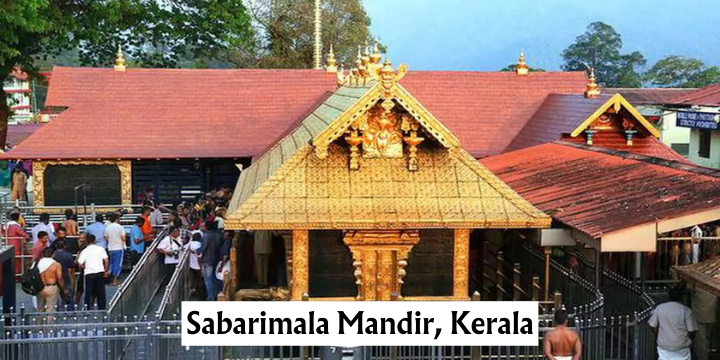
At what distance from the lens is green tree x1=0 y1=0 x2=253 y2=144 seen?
29.9 m

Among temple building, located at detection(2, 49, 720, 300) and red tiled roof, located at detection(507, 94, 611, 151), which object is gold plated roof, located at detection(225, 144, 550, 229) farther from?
red tiled roof, located at detection(507, 94, 611, 151)

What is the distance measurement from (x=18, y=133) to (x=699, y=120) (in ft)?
95.9

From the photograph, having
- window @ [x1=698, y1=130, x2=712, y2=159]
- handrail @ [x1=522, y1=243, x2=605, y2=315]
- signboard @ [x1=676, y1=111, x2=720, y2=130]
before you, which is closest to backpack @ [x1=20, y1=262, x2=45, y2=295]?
handrail @ [x1=522, y1=243, x2=605, y2=315]

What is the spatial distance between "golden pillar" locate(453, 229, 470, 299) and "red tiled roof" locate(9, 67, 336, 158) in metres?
11.6

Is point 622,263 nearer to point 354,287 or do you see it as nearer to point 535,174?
point 535,174

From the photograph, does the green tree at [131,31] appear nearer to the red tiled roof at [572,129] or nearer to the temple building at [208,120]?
the temple building at [208,120]

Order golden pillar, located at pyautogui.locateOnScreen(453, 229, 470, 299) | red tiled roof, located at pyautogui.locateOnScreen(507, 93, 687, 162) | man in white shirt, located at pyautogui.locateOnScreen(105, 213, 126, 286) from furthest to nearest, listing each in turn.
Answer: red tiled roof, located at pyautogui.locateOnScreen(507, 93, 687, 162), man in white shirt, located at pyautogui.locateOnScreen(105, 213, 126, 286), golden pillar, located at pyautogui.locateOnScreen(453, 229, 470, 299)

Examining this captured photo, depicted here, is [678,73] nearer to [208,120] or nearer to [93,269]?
[208,120]

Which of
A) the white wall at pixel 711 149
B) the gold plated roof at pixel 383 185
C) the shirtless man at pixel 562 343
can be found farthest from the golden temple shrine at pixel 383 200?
the white wall at pixel 711 149

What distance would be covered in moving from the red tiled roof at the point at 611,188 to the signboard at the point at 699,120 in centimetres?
1682

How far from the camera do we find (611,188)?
12391 millimetres

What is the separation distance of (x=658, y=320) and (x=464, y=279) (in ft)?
8.88

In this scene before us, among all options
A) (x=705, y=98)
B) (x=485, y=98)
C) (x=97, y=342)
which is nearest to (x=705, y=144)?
(x=705, y=98)

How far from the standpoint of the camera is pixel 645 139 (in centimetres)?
2069
